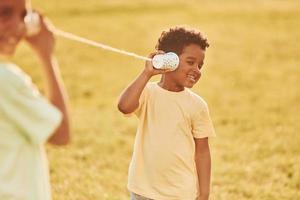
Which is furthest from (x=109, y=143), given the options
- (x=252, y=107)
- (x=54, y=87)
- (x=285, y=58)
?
(x=285, y=58)

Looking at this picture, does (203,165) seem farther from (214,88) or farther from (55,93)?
(214,88)

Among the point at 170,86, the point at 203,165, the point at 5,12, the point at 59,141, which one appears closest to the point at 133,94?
the point at 170,86

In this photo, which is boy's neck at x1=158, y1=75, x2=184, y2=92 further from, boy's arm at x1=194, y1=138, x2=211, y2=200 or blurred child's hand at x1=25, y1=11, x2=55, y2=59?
blurred child's hand at x1=25, y1=11, x2=55, y2=59

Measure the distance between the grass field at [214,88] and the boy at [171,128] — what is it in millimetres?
1938

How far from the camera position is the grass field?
21.3 ft

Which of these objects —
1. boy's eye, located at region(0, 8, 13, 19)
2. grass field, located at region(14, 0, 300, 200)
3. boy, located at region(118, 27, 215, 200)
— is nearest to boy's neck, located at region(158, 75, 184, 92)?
boy, located at region(118, 27, 215, 200)

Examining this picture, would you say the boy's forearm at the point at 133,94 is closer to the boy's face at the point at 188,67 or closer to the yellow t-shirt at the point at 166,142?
the yellow t-shirt at the point at 166,142

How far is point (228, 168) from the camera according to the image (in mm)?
6898

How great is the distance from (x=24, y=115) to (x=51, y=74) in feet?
0.66

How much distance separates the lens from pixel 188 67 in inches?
154

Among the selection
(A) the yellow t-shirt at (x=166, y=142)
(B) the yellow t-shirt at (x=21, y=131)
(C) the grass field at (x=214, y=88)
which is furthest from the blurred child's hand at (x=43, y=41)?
(C) the grass field at (x=214, y=88)

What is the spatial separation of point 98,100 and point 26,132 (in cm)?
734

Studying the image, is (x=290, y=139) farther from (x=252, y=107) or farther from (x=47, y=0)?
(x=47, y=0)

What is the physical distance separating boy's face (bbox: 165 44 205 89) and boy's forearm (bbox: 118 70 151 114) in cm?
22
